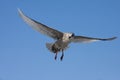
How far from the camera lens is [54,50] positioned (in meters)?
30.6

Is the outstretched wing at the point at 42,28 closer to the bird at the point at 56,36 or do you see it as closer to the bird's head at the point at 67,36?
the bird at the point at 56,36

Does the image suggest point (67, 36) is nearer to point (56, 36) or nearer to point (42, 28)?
point (56, 36)

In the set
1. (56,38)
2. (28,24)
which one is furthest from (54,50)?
(28,24)

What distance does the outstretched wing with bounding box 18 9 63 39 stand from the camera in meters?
30.4

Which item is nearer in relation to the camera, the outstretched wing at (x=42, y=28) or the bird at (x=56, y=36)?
the bird at (x=56, y=36)

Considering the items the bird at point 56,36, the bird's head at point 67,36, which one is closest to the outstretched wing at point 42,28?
the bird at point 56,36

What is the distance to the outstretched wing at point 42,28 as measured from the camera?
30391mm

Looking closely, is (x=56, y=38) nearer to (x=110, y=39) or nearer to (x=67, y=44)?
(x=67, y=44)

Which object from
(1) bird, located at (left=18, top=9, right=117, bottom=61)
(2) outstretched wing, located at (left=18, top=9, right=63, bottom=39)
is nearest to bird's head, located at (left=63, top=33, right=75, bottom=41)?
(1) bird, located at (left=18, top=9, right=117, bottom=61)

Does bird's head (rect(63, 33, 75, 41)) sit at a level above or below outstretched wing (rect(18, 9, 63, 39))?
below

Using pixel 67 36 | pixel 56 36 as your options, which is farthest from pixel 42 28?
pixel 67 36

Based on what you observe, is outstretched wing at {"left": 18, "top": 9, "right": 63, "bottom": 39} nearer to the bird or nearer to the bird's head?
the bird

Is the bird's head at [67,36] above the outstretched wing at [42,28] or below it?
below

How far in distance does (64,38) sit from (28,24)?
371cm
